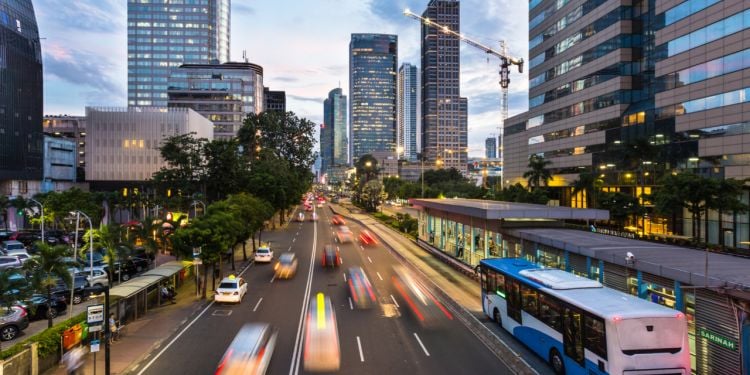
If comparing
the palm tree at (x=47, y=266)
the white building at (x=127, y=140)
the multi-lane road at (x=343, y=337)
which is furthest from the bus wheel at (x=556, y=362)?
the white building at (x=127, y=140)

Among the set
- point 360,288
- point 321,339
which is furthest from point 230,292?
point 321,339

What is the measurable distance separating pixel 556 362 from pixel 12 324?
2534 centimetres

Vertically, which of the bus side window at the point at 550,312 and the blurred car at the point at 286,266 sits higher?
the bus side window at the point at 550,312

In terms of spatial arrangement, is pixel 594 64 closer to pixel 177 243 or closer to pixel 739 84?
pixel 739 84

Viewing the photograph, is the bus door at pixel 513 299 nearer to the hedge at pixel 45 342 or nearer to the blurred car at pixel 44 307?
the hedge at pixel 45 342

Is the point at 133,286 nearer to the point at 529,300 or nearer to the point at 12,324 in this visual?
the point at 12,324

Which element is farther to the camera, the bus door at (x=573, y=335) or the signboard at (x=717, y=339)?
the bus door at (x=573, y=335)

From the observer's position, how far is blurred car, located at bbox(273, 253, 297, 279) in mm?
37737

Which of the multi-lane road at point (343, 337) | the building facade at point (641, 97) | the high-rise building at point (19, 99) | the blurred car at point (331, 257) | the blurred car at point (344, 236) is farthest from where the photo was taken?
the high-rise building at point (19, 99)

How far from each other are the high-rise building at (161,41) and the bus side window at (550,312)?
19390cm

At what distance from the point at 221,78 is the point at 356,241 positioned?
119916 mm

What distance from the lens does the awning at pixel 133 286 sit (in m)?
22.9

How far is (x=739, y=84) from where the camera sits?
149ft

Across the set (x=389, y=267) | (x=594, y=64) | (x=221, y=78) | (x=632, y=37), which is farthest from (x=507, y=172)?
(x=221, y=78)
